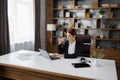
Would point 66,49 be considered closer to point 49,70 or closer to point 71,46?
point 71,46

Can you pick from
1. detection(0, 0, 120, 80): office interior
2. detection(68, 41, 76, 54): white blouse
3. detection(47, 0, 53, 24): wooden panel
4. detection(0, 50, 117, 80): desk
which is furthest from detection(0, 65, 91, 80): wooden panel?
detection(47, 0, 53, 24): wooden panel

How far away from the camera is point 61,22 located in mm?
5844

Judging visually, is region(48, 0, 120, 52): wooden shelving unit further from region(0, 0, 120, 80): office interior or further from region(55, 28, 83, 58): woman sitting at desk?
region(55, 28, 83, 58): woman sitting at desk

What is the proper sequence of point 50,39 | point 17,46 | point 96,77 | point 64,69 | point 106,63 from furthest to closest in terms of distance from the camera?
point 50,39 → point 17,46 → point 106,63 → point 64,69 → point 96,77

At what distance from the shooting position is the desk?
190 centimetres

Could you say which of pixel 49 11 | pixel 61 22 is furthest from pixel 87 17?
pixel 49 11

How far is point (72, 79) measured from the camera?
1.91 meters

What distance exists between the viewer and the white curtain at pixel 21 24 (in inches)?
168

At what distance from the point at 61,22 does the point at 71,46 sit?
2980mm

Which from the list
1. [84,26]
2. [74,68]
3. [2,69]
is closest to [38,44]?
[84,26]

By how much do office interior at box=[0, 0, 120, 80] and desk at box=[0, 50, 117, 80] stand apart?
6.42ft

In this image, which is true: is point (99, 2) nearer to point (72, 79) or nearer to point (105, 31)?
point (105, 31)

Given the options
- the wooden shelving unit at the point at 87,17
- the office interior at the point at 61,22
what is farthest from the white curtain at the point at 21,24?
the wooden shelving unit at the point at 87,17

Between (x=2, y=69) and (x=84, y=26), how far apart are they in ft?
12.0
